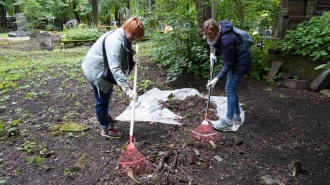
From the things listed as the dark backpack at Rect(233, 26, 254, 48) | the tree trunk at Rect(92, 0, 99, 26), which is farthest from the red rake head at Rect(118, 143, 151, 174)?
the tree trunk at Rect(92, 0, 99, 26)

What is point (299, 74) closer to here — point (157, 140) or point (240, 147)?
point (240, 147)

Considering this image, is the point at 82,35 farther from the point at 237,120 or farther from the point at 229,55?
the point at 229,55

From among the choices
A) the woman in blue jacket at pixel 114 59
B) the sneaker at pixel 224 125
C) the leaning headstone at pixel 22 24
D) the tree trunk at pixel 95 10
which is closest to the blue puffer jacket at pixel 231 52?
the sneaker at pixel 224 125

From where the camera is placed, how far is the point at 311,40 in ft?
16.9

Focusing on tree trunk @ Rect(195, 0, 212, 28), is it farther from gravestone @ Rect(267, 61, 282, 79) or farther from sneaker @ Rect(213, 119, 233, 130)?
sneaker @ Rect(213, 119, 233, 130)

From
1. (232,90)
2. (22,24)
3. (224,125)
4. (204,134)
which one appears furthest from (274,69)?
(22,24)

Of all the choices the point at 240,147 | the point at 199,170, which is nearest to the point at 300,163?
the point at 240,147

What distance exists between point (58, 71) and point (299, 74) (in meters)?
5.30

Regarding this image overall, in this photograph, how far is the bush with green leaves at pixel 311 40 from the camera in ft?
16.4

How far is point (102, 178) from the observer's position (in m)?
2.57

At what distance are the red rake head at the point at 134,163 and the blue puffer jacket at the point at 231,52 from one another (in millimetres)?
1378

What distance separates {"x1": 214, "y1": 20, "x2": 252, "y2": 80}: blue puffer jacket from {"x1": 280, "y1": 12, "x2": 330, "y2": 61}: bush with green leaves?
2277mm

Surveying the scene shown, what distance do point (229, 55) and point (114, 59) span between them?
137 cm

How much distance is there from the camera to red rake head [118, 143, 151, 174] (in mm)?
2568
